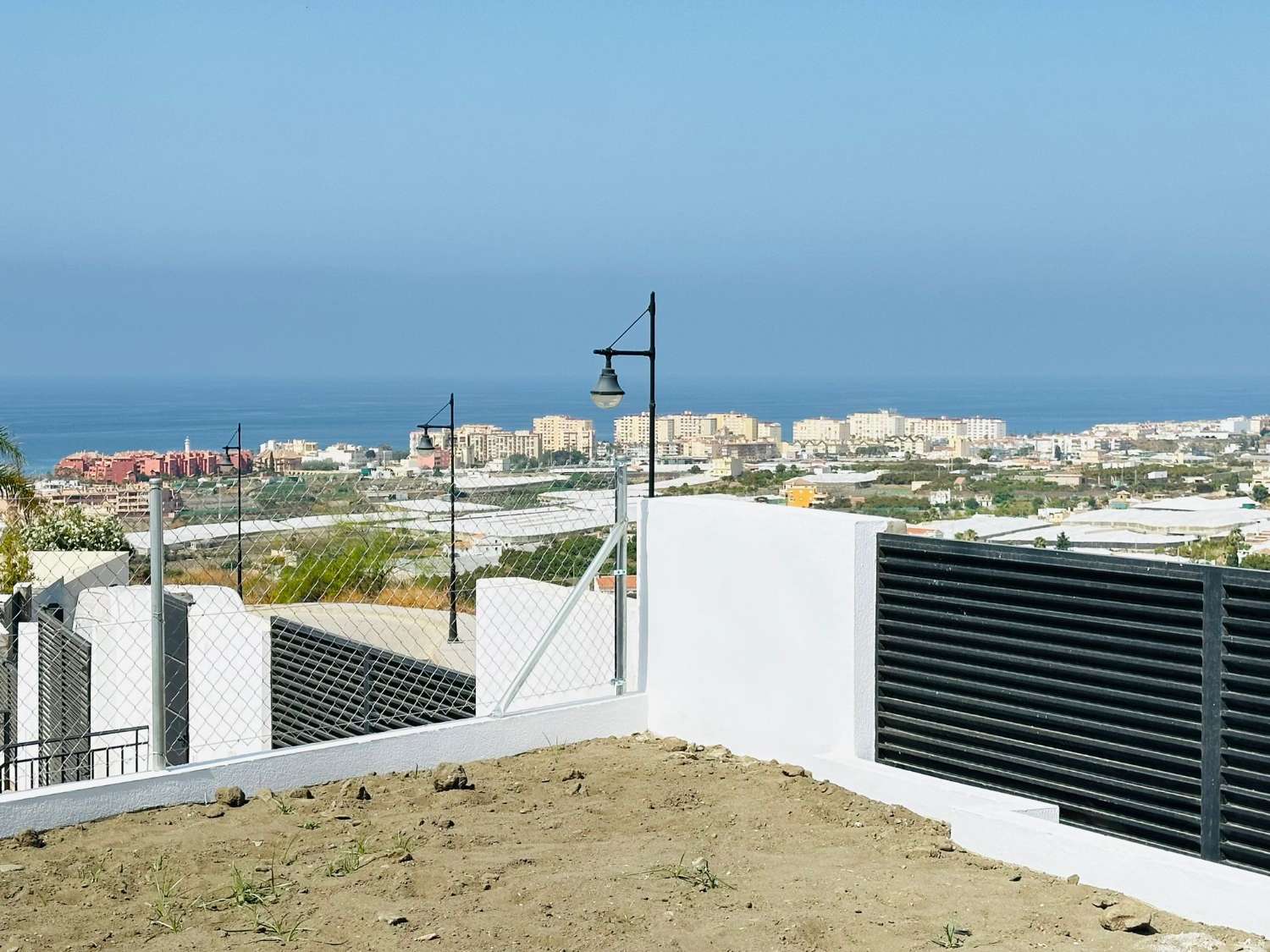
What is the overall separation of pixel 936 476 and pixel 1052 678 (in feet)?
46.7

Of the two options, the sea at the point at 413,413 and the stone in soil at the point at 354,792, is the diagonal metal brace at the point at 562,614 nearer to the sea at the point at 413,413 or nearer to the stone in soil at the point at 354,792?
the stone in soil at the point at 354,792

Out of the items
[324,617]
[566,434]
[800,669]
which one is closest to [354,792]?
[800,669]

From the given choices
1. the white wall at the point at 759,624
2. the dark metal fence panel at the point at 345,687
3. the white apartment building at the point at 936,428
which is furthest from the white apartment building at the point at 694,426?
the white wall at the point at 759,624

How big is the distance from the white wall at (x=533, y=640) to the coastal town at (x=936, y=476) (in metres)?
0.95

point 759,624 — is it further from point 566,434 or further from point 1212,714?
point 566,434

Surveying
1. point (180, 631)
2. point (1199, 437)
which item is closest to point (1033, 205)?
point (1199, 437)

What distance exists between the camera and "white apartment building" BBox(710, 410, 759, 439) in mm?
37531

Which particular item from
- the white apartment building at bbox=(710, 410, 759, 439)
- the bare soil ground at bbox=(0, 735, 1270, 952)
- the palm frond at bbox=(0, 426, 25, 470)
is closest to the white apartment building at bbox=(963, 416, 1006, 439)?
the white apartment building at bbox=(710, 410, 759, 439)

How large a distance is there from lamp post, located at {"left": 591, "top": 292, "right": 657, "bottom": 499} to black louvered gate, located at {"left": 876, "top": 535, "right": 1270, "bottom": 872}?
249 centimetres

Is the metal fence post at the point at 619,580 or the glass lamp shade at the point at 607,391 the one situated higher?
the glass lamp shade at the point at 607,391

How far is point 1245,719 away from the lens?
16.5ft

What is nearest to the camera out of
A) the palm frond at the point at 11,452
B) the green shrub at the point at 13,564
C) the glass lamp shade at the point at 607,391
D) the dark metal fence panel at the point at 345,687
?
the dark metal fence panel at the point at 345,687

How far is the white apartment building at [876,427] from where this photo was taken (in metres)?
37.1

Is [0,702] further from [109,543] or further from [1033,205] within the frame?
[1033,205]
